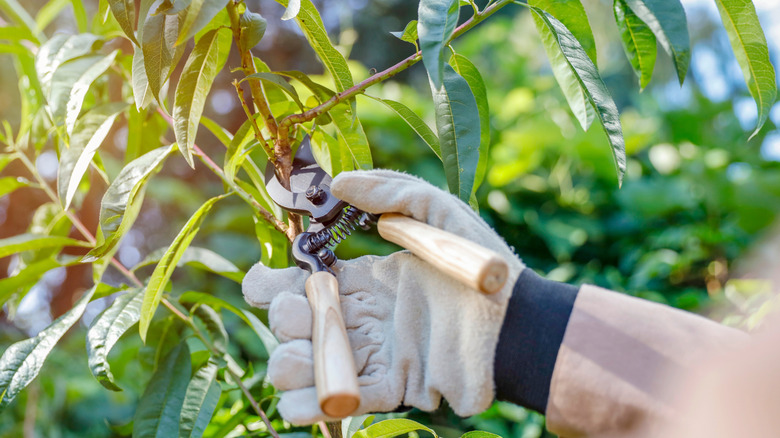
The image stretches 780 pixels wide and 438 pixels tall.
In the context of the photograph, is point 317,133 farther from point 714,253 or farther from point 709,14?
point 709,14

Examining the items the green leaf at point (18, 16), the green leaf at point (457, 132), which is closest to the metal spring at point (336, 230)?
the green leaf at point (457, 132)

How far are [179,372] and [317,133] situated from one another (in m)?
0.41

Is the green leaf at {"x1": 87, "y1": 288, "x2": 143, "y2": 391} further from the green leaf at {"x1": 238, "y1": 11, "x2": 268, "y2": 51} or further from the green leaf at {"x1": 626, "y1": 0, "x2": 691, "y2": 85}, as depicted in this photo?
the green leaf at {"x1": 626, "y1": 0, "x2": 691, "y2": 85}

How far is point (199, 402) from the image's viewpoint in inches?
31.3

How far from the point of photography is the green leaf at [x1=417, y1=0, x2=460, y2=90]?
0.48 metres

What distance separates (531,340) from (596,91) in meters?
0.27

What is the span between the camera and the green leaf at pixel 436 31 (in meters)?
0.48

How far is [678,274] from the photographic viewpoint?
188cm

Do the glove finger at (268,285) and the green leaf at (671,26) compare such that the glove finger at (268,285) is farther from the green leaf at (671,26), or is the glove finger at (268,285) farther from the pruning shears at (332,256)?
the green leaf at (671,26)

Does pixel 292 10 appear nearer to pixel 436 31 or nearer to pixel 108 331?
pixel 436 31

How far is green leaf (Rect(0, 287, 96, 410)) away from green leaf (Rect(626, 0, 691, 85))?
2.62 ft

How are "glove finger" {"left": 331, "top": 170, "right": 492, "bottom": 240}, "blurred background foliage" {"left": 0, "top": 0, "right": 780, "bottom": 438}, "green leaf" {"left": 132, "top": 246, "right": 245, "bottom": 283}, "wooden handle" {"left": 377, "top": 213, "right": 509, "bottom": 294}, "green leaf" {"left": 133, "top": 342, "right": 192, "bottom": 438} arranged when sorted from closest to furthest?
"wooden handle" {"left": 377, "top": 213, "right": 509, "bottom": 294} → "glove finger" {"left": 331, "top": 170, "right": 492, "bottom": 240} → "green leaf" {"left": 133, "top": 342, "right": 192, "bottom": 438} → "green leaf" {"left": 132, "top": 246, "right": 245, "bottom": 283} → "blurred background foliage" {"left": 0, "top": 0, "right": 780, "bottom": 438}

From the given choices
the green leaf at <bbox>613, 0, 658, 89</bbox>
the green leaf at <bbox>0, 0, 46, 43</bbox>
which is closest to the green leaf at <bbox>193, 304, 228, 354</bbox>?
the green leaf at <bbox>0, 0, 46, 43</bbox>

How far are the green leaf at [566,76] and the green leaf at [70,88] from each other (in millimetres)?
564
